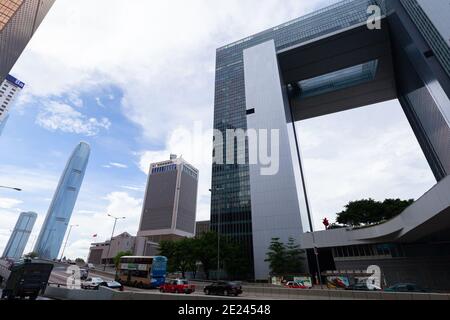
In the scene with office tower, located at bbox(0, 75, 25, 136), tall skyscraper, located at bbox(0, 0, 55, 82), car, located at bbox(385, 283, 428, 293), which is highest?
office tower, located at bbox(0, 75, 25, 136)

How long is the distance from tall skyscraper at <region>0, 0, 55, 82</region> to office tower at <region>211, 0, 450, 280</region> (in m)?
50.4

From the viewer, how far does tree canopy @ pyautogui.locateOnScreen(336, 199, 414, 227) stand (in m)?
49.7

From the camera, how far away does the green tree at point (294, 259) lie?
145 ft

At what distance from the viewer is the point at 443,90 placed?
120ft

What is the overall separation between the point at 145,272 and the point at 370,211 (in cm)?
4793

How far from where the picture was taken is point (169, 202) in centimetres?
15225

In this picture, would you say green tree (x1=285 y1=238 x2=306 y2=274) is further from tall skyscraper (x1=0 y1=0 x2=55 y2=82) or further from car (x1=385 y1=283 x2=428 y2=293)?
tall skyscraper (x1=0 y1=0 x2=55 y2=82)

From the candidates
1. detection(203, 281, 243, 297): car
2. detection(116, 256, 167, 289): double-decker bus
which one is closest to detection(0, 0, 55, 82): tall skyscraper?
detection(116, 256, 167, 289): double-decker bus

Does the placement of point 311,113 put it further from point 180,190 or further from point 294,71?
point 180,190

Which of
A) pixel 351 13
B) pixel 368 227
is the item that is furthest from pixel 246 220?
pixel 351 13
